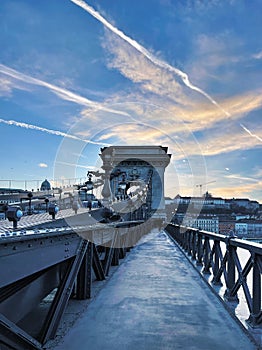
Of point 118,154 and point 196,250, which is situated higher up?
point 118,154

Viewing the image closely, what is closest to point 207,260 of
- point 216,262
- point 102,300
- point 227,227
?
point 216,262

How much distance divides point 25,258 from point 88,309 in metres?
2.53

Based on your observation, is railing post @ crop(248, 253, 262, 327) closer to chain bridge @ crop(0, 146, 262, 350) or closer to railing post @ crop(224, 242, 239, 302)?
chain bridge @ crop(0, 146, 262, 350)

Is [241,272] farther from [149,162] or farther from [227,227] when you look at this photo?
[149,162]

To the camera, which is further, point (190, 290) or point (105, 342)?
point (190, 290)

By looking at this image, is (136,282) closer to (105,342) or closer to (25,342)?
(105,342)

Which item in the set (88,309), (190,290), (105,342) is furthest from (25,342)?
(190,290)

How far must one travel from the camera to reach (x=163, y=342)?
3.81 m

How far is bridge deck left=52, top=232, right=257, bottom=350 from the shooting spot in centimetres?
377

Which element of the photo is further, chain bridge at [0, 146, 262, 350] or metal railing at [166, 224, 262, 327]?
metal railing at [166, 224, 262, 327]

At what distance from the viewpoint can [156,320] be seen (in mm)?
4574

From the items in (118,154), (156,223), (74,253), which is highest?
(118,154)

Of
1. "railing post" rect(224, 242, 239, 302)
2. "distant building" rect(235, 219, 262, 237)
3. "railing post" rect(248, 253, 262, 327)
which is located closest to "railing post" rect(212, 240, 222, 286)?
"distant building" rect(235, 219, 262, 237)

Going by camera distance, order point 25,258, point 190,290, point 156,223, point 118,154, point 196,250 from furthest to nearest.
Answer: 1. point 118,154
2. point 156,223
3. point 196,250
4. point 190,290
5. point 25,258
